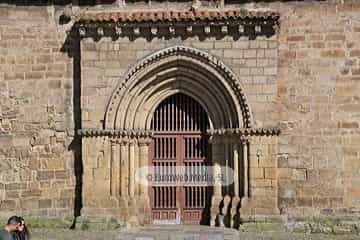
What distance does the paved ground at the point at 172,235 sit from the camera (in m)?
10.7

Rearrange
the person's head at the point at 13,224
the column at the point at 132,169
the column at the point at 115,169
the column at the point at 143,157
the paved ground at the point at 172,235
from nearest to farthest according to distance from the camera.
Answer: the person's head at the point at 13,224
the paved ground at the point at 172,235
the column at the point at 115,169
the column at the point at 132,169
the column at the point at 143,157

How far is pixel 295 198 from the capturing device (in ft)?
38.0

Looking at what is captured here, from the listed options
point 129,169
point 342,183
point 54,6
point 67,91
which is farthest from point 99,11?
point 342,183

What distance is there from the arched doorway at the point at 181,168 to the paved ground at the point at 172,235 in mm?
672

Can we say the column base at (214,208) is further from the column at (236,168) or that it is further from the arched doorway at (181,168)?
the column at (236,168)

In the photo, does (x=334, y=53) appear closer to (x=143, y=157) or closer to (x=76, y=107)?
(x=143, y=157)

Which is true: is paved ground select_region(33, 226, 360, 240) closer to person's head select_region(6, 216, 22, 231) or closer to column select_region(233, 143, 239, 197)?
column select_region(233, 143, 239, 197)

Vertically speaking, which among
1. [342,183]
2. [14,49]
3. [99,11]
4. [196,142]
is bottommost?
[342,183]

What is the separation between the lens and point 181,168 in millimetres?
12148

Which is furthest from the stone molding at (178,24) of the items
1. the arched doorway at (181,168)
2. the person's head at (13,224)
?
the person's head at (13,224)

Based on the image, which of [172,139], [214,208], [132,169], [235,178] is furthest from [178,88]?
[214,208]

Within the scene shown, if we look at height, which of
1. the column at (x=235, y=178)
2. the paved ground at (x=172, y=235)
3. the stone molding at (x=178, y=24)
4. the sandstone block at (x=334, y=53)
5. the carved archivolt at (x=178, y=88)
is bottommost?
the paved ground at (x=172, y=235)

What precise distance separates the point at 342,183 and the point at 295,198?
0.92m

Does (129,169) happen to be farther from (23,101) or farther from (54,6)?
(54,6)
